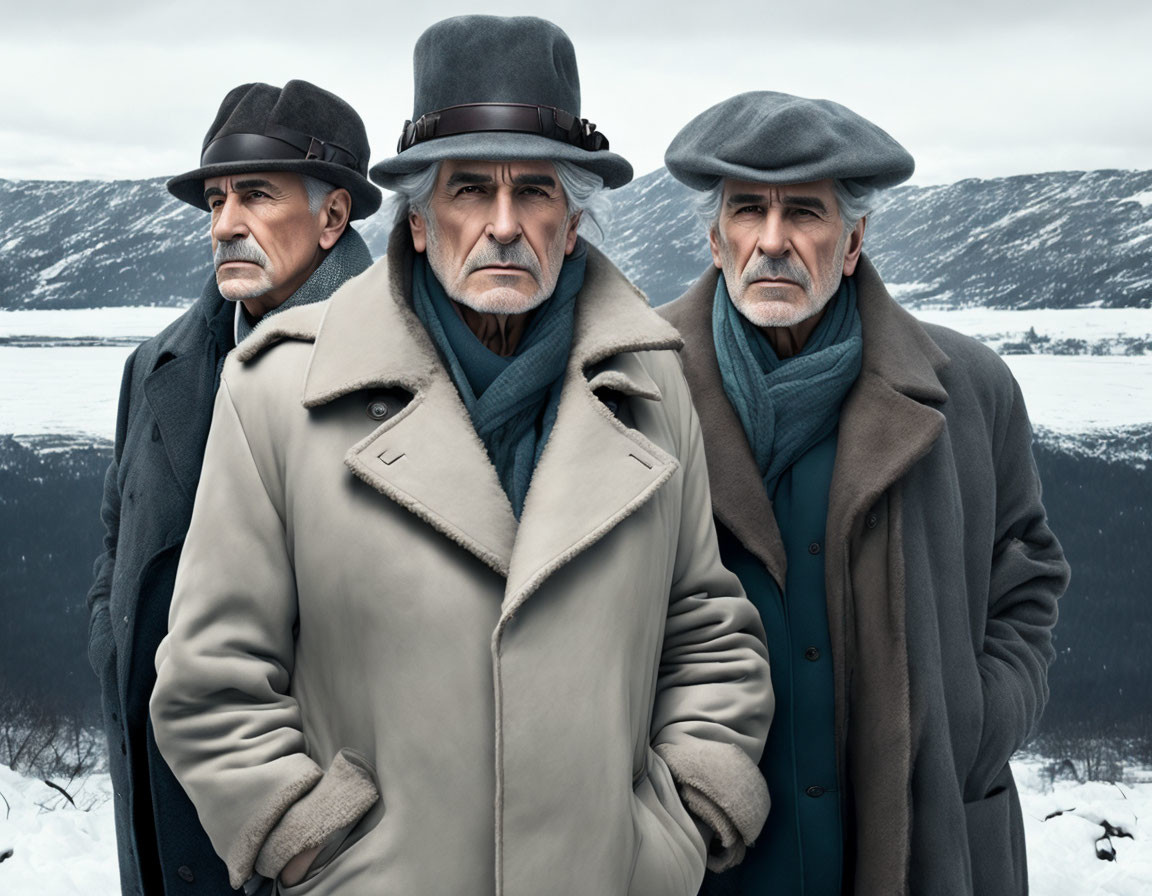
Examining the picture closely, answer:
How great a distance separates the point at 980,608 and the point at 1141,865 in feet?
8.55

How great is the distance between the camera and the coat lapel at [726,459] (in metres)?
1.92

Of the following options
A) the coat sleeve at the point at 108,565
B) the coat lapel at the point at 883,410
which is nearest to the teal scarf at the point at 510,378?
the coat lapel at the point at 883,410

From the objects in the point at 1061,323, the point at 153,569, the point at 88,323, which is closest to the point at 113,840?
the point at 88,323

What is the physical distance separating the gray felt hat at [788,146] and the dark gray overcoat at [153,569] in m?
0.86

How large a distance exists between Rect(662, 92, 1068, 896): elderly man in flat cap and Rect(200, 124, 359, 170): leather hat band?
2.78ft

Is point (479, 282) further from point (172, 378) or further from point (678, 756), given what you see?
point (172, 378)

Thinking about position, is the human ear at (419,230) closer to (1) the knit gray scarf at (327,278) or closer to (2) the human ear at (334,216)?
(1) the knit gray scarf at (327,278)

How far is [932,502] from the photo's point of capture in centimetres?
199

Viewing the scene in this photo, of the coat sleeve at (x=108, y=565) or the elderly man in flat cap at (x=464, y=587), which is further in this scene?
the coat sleeve at (x=108, y=565)

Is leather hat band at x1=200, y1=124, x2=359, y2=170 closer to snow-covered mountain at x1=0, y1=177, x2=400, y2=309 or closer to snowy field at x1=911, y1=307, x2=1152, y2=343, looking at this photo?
snow-covered mountain at x1=0, y1=177, x2=400, y2=309

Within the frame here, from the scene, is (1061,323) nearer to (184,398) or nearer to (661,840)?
(184,398)

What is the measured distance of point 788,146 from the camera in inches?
75.9

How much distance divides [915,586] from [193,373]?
1377mm

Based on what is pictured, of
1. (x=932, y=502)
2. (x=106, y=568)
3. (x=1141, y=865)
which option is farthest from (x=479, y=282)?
(x=1141, y=865)
